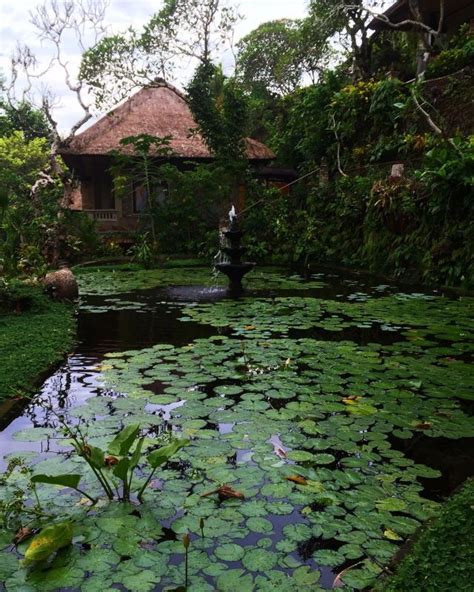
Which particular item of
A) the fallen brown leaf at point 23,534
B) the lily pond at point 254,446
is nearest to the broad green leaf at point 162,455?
the lily pond at point 254,446

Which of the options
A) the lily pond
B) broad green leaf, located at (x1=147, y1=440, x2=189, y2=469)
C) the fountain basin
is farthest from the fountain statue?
broad green leaf, located at (x1=147, y1=440, x2=189, y2=469)

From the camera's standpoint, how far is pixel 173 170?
624 inches

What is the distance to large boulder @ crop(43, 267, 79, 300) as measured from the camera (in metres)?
8.43

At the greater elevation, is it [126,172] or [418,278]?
[126,172]

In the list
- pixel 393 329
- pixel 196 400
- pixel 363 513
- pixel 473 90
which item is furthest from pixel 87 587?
pixel 473 90

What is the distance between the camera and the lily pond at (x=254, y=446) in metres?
2.06

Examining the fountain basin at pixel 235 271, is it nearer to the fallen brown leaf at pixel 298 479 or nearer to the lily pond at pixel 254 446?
the lily pond at pixel 254 446

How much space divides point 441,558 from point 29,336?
5.03m

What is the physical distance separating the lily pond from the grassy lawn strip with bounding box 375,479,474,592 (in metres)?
0.13

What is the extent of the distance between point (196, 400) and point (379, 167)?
10.9 meters

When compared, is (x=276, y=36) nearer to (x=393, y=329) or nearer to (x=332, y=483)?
(x=393, y=329)

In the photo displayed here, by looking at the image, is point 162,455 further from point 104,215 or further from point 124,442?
point 104,215

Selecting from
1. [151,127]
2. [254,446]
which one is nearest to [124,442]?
[254,446]

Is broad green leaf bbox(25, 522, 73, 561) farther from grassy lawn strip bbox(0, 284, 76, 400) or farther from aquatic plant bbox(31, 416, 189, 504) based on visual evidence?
grassy lawn strip bbox(0, 284, 76, 400)
